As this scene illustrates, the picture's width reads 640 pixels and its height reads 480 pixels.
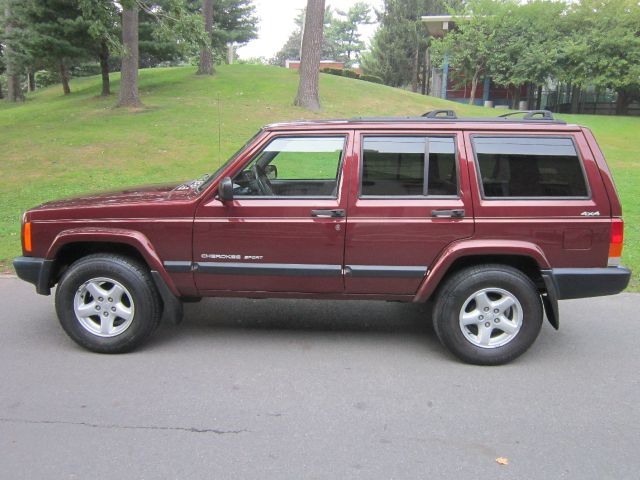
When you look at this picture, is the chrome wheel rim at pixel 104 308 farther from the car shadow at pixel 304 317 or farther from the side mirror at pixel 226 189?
the side mirror at pixel 226 189

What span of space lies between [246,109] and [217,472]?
702 inches

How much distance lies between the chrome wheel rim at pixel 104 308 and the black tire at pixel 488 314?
2439mm

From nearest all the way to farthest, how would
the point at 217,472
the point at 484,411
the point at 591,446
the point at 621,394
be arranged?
the point at 217,472, the point at 591,446, the point at 484,411, the point at 621,394

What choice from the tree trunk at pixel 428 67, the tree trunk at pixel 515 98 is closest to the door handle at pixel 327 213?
the tree trunk at pixel 515 98

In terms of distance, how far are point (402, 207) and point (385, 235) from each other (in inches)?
9.8

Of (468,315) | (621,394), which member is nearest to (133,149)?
(468,315)

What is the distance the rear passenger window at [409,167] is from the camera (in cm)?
432

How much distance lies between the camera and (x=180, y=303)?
458 cm

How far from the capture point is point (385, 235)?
425cm

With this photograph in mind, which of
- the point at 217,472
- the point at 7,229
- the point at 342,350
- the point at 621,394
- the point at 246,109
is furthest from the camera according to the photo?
the point at 246,109

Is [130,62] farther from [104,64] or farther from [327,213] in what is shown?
[327,213]

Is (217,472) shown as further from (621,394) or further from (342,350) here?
(621,394)

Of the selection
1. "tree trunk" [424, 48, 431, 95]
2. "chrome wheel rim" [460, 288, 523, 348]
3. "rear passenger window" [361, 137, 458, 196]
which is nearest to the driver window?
"rear passenger window" [361, 137, 458, 196]

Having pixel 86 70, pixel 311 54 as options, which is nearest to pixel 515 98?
pixel 311 54
